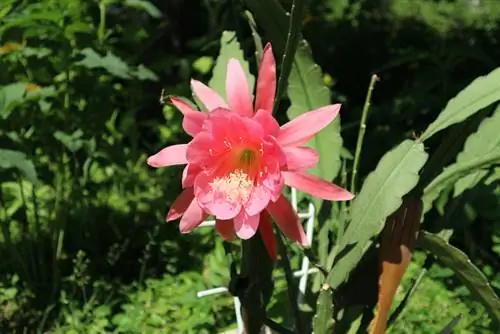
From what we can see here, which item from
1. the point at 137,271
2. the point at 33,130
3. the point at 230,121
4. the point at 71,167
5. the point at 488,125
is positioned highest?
the point at 230,121

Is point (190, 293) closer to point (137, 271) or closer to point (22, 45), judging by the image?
point (137, 271)

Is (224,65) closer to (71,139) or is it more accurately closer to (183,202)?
(183,202)

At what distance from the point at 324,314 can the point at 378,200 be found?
264 mm

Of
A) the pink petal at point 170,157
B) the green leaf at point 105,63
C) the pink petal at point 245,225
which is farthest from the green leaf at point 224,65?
the green leaf at point 105,63

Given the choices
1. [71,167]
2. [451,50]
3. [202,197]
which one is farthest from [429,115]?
[202,197]

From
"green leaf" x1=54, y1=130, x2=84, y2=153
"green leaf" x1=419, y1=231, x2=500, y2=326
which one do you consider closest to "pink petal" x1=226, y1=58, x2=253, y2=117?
"green leaf" x1=419, y1=231, x2=500, y2=326

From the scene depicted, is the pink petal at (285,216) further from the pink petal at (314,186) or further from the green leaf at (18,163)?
the green leaf at (18,163)

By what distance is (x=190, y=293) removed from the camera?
258 cm

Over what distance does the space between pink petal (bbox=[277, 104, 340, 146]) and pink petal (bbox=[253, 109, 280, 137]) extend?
0.03m

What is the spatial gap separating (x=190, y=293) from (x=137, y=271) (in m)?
0.34

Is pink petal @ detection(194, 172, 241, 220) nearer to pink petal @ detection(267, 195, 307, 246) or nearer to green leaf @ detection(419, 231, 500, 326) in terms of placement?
pink petal @ detection(267, 195, 307, 246)

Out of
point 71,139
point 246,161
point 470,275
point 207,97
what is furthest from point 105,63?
point 470,275

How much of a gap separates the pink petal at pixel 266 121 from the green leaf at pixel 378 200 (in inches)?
11.9

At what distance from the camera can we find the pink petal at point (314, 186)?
137cm
